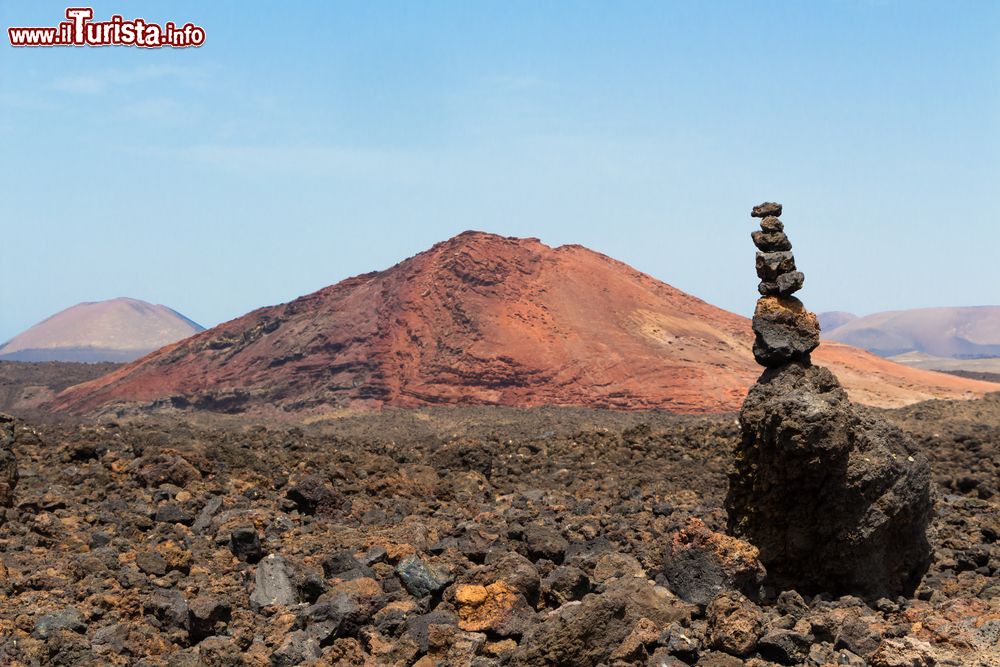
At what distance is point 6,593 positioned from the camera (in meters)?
8.80

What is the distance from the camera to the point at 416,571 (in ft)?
29.7

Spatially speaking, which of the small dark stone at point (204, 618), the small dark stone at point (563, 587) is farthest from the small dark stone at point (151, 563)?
the small dark stone at point (563, 587)

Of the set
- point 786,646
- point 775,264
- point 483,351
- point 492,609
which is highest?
point 775,264

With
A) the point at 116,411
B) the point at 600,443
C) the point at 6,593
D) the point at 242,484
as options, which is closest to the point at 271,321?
the point at 116,411

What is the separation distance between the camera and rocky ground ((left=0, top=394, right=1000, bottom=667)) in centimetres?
755

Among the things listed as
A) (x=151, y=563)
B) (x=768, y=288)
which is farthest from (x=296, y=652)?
(x=768, y=288)

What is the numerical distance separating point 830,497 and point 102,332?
181m

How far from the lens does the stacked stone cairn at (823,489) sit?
9.05 m

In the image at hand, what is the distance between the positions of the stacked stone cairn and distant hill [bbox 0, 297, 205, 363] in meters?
155

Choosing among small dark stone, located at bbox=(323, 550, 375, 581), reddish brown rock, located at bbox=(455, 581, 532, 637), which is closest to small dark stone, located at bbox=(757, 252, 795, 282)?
reddish brown rock, located at bbox=(455, 581, 532, 637)

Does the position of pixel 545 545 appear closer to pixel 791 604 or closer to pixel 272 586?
pixel 791 604

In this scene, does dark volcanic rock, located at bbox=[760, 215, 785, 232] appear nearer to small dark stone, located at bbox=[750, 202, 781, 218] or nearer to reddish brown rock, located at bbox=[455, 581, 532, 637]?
small dark stone, located at bbox=[750, 202, 781, 218]

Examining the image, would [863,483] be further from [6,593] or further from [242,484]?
[242,484]

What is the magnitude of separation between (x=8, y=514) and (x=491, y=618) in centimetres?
615
